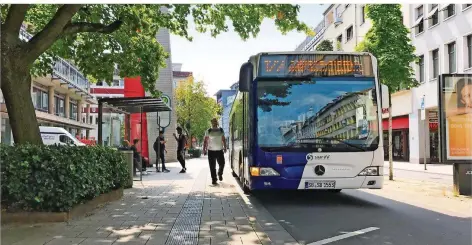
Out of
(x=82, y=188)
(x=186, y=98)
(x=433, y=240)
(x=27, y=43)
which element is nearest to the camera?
(x=433, y=240)

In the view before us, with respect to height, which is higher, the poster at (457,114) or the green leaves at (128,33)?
the green leaves at (128,33)

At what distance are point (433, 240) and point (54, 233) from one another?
16.1 ft

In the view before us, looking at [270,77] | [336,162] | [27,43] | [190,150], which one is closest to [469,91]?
[336,162]

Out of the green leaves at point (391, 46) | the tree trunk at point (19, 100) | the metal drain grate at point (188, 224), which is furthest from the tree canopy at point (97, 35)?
the green leaves at point (391, 46)

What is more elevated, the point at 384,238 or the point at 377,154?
the point at 377,154

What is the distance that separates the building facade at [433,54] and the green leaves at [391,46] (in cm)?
1205

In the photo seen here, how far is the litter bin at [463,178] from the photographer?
11148mm

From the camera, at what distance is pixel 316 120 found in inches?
367

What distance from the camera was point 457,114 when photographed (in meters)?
11.5

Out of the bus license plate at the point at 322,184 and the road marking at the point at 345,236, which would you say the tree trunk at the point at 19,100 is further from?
the road marking at the point at 345,236

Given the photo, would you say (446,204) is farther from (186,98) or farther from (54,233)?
(186,98)

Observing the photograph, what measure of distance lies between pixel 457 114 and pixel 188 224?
7483 mm

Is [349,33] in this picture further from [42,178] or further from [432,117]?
[42,178]

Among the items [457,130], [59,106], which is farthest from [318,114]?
[59,106]
